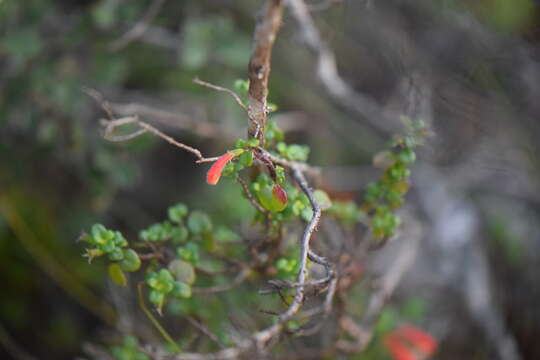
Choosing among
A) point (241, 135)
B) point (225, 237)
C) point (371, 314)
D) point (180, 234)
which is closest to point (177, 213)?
point (180, 234)

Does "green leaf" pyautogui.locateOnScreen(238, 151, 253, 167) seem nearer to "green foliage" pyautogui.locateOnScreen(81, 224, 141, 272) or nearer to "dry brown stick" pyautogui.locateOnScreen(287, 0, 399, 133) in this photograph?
"green foliage" pyautogui.locateOnScreen(81, 224, 141, 272)

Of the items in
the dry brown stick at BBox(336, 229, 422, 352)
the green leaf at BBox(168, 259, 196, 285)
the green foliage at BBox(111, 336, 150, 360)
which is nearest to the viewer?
the green leaf at BBox(168, 259, 196, 285)

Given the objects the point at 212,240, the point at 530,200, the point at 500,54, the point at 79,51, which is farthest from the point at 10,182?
the point at 530,200

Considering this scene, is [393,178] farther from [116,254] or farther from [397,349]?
[397,349]

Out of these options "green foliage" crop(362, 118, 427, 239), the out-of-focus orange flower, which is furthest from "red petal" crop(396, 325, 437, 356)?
"green foliage" crop(362, 118, 427, 239)

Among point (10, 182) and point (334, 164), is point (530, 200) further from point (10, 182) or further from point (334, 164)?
point (10, 182)

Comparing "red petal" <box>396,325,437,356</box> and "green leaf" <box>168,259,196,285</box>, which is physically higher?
"green leaf" <box>168,259,196,285</box>

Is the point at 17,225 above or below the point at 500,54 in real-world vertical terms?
below
